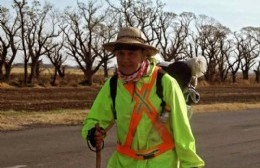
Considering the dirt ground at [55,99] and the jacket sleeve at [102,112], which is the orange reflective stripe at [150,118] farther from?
the dirt ground at [55,99]

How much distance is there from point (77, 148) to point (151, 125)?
783 centimetres

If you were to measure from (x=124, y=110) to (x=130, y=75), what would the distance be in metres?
0.23

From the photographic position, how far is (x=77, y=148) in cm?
1120

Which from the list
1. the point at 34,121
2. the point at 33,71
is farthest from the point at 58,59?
the point at 34,121

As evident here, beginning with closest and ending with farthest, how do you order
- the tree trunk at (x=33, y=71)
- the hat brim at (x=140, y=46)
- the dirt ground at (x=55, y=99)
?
the hat brim at (x=140, y=46)
the dirt ground at (x=55, y=99)
the tree trunk at (x=33, y=71)

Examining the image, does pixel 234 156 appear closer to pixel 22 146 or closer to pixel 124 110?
pixel 22 146

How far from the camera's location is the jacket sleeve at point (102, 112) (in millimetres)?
3678

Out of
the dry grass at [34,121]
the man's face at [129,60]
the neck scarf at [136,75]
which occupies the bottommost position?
the dry grass at [34,121]

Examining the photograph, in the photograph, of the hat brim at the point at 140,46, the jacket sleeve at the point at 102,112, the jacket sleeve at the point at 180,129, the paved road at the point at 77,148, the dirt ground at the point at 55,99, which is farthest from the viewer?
the dirt ground at the point at 55,99

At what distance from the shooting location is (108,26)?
245 ft

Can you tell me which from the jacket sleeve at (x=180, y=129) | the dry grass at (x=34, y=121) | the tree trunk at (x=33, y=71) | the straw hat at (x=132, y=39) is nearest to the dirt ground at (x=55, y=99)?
the dry grass at (x=34, y=121)

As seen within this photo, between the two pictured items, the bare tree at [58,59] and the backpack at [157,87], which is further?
the bare tree at [58,59]

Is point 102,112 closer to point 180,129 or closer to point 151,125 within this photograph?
point 151,125

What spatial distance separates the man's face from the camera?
11.6 ft
